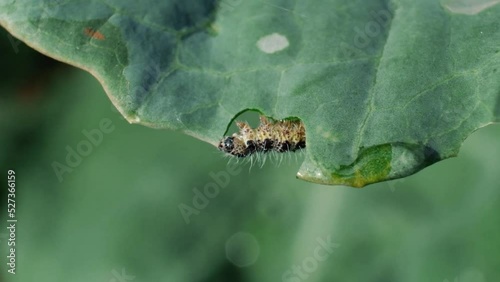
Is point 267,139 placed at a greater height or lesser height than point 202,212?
greater

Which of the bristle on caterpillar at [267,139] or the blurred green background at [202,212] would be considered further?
the blurred green background at [202,212]

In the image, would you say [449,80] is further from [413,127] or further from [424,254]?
[424,254]

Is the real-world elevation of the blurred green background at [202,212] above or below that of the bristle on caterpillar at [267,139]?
below

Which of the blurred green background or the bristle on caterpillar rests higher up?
the bristle on caterpillar

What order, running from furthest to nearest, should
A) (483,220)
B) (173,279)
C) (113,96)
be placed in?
(173,279) → (483,220) → (113,96)

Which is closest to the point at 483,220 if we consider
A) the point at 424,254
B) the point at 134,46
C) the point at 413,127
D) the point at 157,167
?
the point at 424,254
